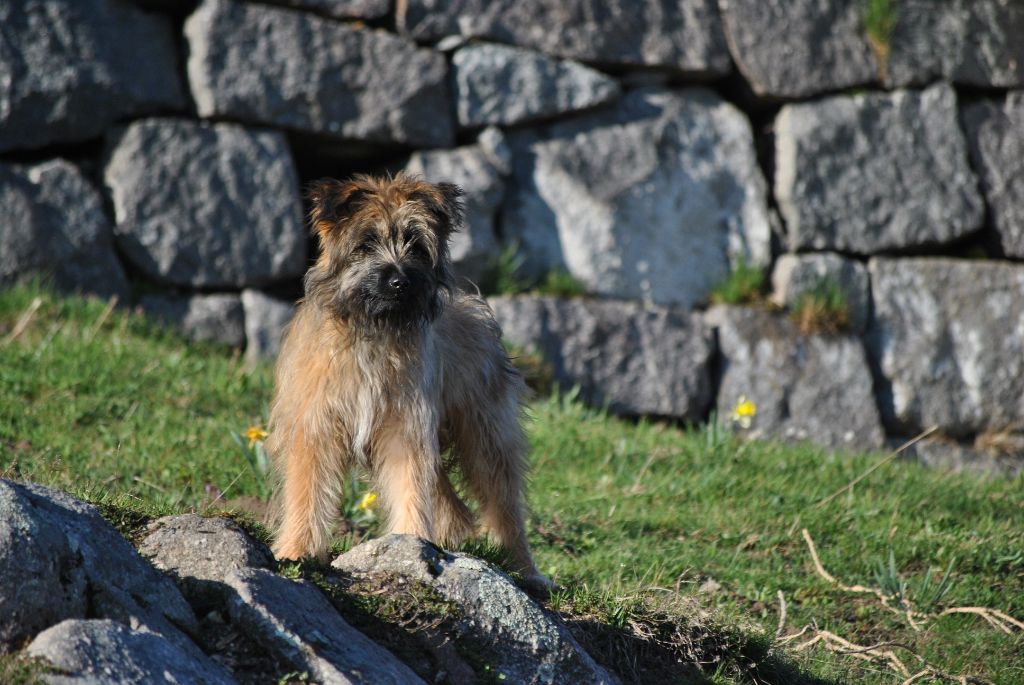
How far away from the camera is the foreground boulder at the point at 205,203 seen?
24.5 feet

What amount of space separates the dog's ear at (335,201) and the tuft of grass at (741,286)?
424 cm

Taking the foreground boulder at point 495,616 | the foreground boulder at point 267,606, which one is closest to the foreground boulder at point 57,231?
the foreground boulder at point 267,606

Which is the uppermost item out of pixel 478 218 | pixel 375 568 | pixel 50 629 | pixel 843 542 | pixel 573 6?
pixel 573 6

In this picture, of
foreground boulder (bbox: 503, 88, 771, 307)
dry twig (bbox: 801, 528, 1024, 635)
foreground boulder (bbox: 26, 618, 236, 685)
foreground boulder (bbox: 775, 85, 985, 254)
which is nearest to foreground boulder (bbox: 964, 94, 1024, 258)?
foreground boulder (bbox: 775, 85, 985, 254)

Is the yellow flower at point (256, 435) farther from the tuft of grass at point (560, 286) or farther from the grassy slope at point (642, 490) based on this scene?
the tuft of grass at point (560, 286)

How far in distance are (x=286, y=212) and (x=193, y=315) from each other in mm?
887

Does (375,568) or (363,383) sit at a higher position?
(363,383)

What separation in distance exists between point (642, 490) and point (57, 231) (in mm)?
3905

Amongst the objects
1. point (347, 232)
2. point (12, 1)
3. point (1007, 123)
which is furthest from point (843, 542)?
point (12, 1)

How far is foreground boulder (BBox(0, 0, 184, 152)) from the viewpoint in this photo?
719 centimetres

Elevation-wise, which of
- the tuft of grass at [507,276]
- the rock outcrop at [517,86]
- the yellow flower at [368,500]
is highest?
the rock outcrop at [517,86]

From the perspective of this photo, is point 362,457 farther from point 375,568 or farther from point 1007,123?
point 1007,123

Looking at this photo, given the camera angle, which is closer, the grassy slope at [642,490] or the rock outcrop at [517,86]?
the grassy slope at [642,490]

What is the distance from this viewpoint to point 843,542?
5.76 m
